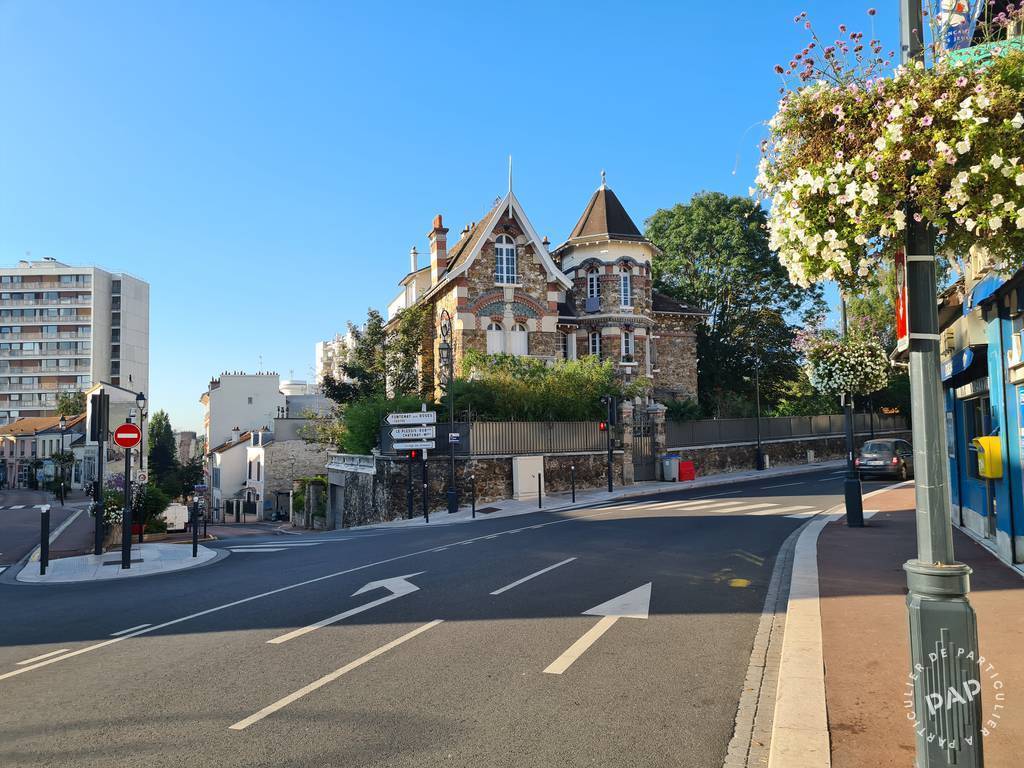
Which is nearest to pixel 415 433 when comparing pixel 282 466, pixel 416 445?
pixel 416 445

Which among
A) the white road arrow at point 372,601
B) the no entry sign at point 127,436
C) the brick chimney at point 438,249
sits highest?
the brick chimney at point 438,249

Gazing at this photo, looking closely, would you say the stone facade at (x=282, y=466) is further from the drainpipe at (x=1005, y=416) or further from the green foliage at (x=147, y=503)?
the drainpipe at (x=1005, y=416)

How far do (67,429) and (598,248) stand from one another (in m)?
53.8

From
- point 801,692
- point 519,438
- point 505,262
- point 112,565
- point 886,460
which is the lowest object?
point 112,565

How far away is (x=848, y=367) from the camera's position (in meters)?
16.3

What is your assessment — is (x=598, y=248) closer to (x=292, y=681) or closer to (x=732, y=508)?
(x=732, y=508)

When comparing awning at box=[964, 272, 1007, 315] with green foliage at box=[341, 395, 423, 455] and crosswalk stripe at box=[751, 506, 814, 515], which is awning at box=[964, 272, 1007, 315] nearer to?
crosswalk stripe at box=[751, 506, 814, 515]

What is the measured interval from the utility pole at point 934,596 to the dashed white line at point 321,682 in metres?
4.27

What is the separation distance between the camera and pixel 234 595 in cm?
1041

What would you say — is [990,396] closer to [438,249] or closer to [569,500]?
[569,500]

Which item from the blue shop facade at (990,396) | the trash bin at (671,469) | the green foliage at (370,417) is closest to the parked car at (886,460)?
the trash bin at (671,469)

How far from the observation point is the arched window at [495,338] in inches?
1348

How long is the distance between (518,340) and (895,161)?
31000 mm

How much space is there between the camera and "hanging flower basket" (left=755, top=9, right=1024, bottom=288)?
12.7ft
